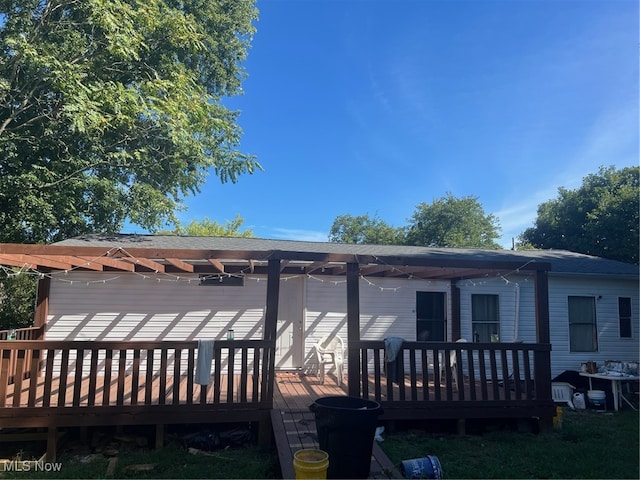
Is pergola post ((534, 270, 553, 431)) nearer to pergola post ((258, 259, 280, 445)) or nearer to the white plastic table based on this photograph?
the white plastic table

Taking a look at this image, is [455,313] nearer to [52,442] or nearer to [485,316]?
[485,316]

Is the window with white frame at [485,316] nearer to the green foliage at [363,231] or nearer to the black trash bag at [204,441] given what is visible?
the black trash bag at [204,441]

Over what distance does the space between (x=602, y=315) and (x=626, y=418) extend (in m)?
2.73

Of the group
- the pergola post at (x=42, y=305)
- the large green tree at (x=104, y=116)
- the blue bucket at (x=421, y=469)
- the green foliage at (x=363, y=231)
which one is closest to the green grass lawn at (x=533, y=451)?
the blue bucket at (x=421, y=469)

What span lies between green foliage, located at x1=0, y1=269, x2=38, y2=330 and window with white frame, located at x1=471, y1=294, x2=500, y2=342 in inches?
445

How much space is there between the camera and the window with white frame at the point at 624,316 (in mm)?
9016

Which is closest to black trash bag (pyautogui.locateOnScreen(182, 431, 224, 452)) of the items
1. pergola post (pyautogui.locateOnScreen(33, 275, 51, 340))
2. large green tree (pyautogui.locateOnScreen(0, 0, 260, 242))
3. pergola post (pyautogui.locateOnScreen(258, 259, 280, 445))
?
pergola post (pyautogui.locateOnScreen(258, 259, 280, 445))

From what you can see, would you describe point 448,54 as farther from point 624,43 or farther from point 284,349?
point 284,349

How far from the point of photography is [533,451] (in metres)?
5.00

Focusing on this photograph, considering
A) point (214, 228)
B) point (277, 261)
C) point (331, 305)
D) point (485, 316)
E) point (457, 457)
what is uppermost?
point (214, 228)

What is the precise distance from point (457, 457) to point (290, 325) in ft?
15.2

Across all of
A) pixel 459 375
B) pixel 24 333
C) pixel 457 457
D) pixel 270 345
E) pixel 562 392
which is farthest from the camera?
pixel 562 392

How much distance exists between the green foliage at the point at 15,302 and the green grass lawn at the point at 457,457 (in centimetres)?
787

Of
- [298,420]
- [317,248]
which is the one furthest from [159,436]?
[317,248]
